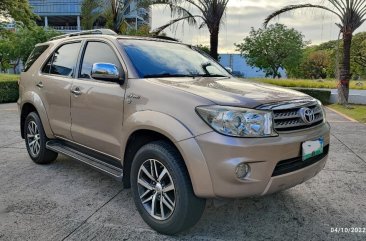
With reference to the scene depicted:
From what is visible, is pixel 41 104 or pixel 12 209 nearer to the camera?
pixel 12 209

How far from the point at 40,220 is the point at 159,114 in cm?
164

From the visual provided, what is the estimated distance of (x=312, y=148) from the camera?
11.0 ft

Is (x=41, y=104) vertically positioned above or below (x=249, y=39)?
below

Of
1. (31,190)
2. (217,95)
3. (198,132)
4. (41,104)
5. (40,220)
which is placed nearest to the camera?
(198,132)

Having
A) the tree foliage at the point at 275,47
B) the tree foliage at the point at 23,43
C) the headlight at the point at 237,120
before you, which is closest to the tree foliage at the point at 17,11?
the headlight at the point at 237,120

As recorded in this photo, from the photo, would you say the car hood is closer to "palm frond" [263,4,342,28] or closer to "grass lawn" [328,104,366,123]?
"grass lawn" [328,104,366,123]

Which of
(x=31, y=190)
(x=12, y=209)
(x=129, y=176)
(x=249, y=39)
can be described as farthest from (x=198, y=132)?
(x=249, y=39)

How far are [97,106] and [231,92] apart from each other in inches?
61.0

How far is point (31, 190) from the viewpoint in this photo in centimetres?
455

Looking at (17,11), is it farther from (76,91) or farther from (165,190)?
(165,190)

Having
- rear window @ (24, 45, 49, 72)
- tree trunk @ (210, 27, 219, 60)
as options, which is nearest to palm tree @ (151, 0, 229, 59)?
tree trunk @ (210, 27, 219, 60)

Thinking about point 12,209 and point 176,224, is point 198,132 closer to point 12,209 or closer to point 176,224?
point 176,224

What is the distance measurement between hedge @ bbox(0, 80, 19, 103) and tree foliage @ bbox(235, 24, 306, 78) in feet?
127

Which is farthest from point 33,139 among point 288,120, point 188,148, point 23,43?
point 23,43
